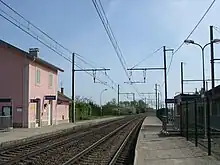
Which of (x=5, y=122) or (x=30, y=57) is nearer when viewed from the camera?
(x=5, y=122)

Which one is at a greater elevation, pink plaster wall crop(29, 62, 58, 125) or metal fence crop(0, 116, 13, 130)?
pink plaster wall crop(29, 62, 58, 125)

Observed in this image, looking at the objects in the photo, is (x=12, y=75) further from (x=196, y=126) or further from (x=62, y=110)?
(x=196, y=126)

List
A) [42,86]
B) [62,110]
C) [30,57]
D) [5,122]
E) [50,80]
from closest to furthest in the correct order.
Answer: [5,122], [30,57], [42,86], [50,80], [62,110]

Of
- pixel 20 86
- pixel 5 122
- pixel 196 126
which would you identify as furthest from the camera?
pixel 20 86

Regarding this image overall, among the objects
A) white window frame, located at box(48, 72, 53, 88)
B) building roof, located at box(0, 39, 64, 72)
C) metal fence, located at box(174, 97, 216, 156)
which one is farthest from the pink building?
metal fence, located at box(174, 97, 216, 156)

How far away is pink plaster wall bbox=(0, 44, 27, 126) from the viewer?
38.7m

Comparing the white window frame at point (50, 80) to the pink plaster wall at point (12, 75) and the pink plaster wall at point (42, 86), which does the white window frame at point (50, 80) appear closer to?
the pink plaster wall at point (42, 86)

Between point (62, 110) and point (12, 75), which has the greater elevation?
point (12, 75)

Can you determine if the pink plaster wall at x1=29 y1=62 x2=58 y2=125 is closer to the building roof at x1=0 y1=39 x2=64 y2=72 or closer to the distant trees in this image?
the building roof at x1=0 y1=39 x2=64 y2=72

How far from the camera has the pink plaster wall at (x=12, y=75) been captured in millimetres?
38688

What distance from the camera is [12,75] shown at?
128ft

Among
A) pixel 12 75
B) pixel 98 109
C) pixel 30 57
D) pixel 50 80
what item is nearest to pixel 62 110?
pixel 50 80

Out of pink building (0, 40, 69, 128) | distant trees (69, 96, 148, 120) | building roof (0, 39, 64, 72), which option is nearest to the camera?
pink building (0, 40, 69, 128)

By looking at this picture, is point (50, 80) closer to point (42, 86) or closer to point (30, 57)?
point (42, 86)
